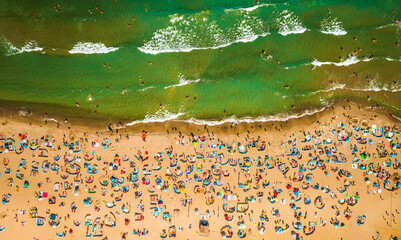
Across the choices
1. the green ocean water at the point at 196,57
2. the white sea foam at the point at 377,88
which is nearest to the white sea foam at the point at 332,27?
the green ocean water at the point at 196,57

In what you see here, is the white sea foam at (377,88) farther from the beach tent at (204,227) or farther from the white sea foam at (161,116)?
the beach tent at (204,227)

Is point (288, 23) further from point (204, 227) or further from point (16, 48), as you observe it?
point (16, 48)

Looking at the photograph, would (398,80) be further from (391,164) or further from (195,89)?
(195,89)

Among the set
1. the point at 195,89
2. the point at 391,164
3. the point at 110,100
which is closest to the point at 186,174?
the point at 195,89

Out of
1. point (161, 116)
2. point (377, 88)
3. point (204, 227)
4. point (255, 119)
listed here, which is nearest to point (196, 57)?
point (161, 116)

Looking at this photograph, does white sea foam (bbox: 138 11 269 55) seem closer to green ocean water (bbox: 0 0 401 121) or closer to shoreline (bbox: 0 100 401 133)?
green ocean water (bbox: 0 0 401 121)

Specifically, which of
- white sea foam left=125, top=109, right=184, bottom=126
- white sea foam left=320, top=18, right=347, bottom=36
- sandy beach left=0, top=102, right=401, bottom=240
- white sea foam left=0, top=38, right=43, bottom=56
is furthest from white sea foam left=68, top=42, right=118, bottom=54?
white sea foam left=320, top=18, right=347, bottom=36

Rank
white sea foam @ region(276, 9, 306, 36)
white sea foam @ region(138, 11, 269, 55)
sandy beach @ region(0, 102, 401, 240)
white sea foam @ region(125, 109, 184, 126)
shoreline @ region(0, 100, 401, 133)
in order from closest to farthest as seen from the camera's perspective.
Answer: sandy beach @ region(0, 102, 401, 240), shoreline @ region(0, 100, 401, 133), white sea foam @ region(125, 109, 184, 126), white sea foam @ region(138, 11, 269, 55), white sea foam @ region(276, 9, 306, 36)
